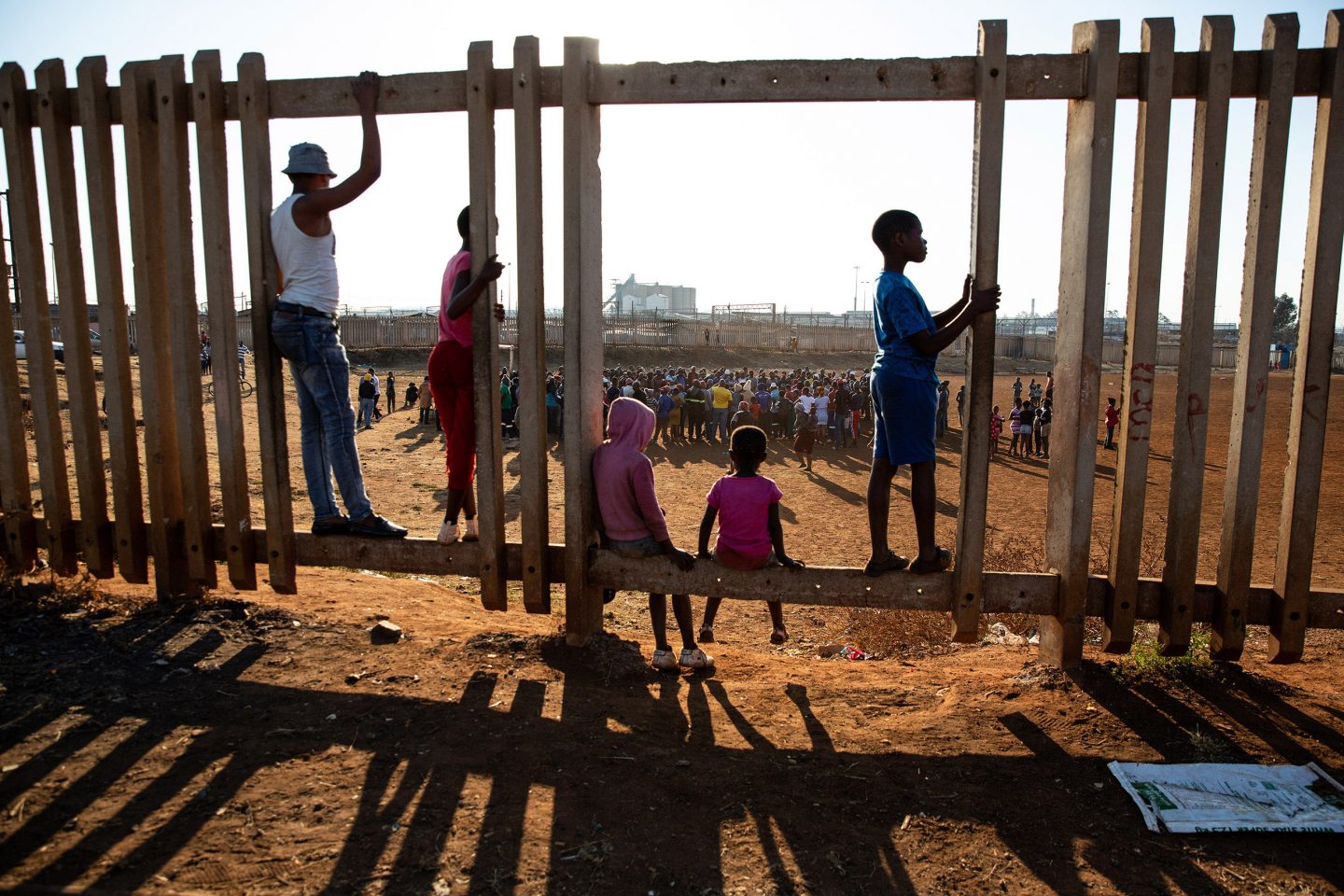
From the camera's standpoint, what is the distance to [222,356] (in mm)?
4852

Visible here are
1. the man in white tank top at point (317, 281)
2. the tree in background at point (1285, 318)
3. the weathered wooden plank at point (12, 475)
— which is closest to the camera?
the man in white tank top at point (317, 281)

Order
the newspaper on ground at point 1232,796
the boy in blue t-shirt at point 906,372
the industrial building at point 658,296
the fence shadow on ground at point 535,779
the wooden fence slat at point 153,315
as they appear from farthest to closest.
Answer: the industrial building at point 658,296, the wooden fence slat at point 153,315, the boy in blue t-shirt at point 906,372, the newspaper on ground at point 1232,796, the fence shadow on ground at point 535,779

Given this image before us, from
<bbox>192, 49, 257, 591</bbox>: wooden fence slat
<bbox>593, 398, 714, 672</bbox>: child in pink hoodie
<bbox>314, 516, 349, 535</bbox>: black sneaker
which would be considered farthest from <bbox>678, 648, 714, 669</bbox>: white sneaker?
Result: <bbox>192, 49, 257, 591</bbox>: wooden fence slat

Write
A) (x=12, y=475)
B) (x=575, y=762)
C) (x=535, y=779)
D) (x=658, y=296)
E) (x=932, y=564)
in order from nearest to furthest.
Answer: (x=535, y=779), (x=575, y=762), (x=932, y=564), (x=12, y=475), (x=658, y=296)

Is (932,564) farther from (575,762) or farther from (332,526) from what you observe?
(332,526)

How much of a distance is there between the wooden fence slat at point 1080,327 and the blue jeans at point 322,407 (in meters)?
3.71

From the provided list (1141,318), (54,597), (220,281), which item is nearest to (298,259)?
(220,281)

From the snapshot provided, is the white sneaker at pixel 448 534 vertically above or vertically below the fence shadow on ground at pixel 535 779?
above

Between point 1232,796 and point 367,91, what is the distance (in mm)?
5220

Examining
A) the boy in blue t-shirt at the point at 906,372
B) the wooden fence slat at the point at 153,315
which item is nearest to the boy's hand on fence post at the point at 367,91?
the wooden fence slat at the point at 153,315

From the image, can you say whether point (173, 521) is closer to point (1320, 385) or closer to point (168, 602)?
point (168, 602)

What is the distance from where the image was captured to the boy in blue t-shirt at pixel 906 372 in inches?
173

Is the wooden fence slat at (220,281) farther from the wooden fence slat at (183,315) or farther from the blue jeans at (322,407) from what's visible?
the blue jeans at (322,407)

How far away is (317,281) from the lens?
4738 millimetres
